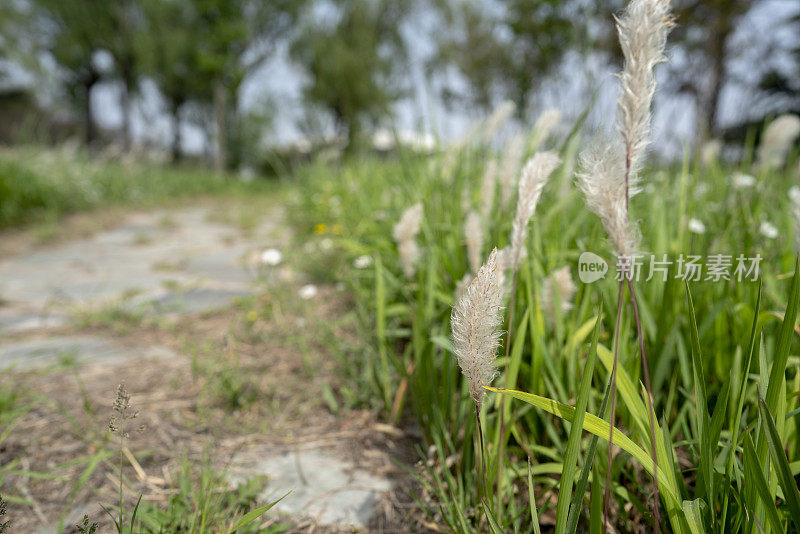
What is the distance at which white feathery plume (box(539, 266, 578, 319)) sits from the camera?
2.96ft

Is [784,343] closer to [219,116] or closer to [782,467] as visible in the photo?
[782,467]

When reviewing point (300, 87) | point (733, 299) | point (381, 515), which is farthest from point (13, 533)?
point (300, 87)

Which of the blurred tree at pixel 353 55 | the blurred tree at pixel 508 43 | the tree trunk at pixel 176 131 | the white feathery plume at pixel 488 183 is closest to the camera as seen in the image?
the white feathery plume at pixel 488 183

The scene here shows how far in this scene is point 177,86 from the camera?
679 inches

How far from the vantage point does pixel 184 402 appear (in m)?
1.34

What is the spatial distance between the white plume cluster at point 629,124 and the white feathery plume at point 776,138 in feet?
5.77

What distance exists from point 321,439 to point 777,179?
2.71 meters

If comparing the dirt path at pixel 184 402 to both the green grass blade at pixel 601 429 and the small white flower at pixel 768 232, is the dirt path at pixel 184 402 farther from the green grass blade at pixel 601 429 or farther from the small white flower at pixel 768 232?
the small white flower at pixel 768 232

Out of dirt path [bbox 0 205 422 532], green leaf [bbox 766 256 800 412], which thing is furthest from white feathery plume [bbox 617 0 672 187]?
dirt path [bbox 0 205 422 532]

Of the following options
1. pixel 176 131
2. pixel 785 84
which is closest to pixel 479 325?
pixel 785 84

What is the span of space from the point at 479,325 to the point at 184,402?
1148mm

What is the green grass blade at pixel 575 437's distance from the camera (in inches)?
21.4

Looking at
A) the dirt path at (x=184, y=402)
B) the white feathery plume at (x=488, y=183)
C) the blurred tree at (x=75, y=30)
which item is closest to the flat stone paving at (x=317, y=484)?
the dirt path at (x=184, y=402)

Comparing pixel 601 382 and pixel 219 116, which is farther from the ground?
pixel 219 116
